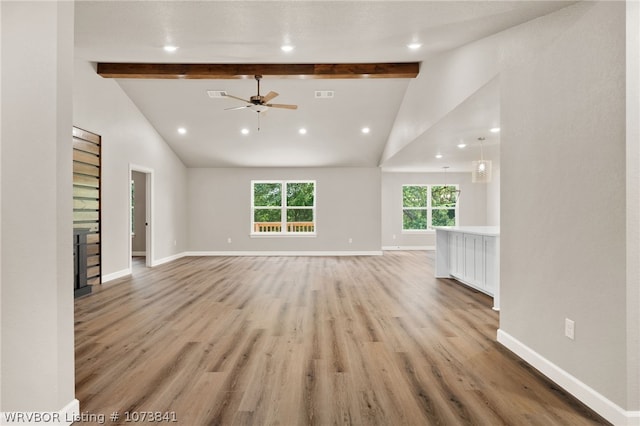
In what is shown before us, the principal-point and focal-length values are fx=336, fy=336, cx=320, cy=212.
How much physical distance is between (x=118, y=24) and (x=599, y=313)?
4351 mm

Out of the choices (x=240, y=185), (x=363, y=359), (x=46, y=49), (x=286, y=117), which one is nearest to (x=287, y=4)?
(x=46, y=49)

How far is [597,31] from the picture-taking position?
6.32ft

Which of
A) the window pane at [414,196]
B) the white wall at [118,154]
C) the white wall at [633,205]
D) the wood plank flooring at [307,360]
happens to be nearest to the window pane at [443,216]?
the window pane at [414,196]

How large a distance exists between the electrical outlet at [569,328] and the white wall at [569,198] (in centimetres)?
3

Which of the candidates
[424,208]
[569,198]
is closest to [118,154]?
[569,198]

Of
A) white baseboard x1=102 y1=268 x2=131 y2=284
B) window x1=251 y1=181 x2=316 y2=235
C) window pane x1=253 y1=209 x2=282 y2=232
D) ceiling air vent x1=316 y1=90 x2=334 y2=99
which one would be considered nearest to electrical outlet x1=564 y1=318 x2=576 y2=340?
ceiling air vent x1=316 y1=90 x2=334 y2=99

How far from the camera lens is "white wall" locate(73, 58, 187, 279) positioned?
514 cm

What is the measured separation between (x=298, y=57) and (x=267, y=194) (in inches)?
209

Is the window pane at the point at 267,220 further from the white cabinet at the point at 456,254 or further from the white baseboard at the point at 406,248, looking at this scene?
the white cabinet at the point at 456,254

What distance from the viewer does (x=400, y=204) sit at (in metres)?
10.4

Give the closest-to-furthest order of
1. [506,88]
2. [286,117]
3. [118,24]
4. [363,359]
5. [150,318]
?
[363,359] < [506,88] < [118,24] < [150,318] < [286,117]

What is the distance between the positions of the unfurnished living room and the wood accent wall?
0.12 feet

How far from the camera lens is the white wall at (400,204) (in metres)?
10.4

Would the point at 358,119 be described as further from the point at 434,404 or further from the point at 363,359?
the point at 434,404
